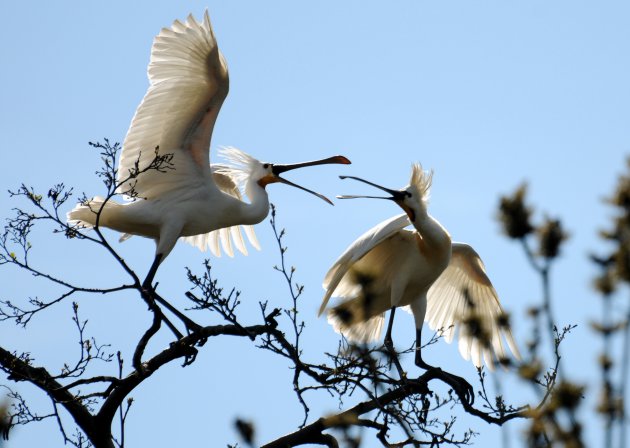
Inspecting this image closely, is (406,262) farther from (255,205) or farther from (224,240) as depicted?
(224,240)

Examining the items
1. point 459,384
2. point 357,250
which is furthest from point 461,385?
point 357,250

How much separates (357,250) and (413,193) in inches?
44.2

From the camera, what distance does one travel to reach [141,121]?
10867 millimetres

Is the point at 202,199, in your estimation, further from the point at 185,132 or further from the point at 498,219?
the point at 498,219

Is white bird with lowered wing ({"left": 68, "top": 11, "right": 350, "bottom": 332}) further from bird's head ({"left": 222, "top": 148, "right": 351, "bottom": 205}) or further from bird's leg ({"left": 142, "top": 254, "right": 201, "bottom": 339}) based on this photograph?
bird's head ({"left": 222, "top": 148, "right": 351, "bottom": 205})

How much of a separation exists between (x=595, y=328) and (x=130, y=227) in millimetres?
8885

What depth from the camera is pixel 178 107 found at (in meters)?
10.9

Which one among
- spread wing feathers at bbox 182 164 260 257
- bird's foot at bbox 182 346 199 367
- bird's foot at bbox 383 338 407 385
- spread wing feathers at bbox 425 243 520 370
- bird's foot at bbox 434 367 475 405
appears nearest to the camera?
bird's foot at bbox 383 338 407 385

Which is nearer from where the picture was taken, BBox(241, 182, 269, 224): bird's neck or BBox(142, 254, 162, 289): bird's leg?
BBox(142, 254, 162, 289): bird's leg

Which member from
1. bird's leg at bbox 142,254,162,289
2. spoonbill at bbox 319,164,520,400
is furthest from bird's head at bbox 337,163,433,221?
bird's leg at bbox 142,254,162,289

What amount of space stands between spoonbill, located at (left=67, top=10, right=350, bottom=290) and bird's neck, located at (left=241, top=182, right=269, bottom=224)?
40 mm

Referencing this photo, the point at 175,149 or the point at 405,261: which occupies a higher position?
the point at 175,149

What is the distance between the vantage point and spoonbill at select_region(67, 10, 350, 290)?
1070cm

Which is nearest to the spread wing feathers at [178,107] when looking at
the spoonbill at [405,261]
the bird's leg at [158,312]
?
the bird's leg at [158,312]
